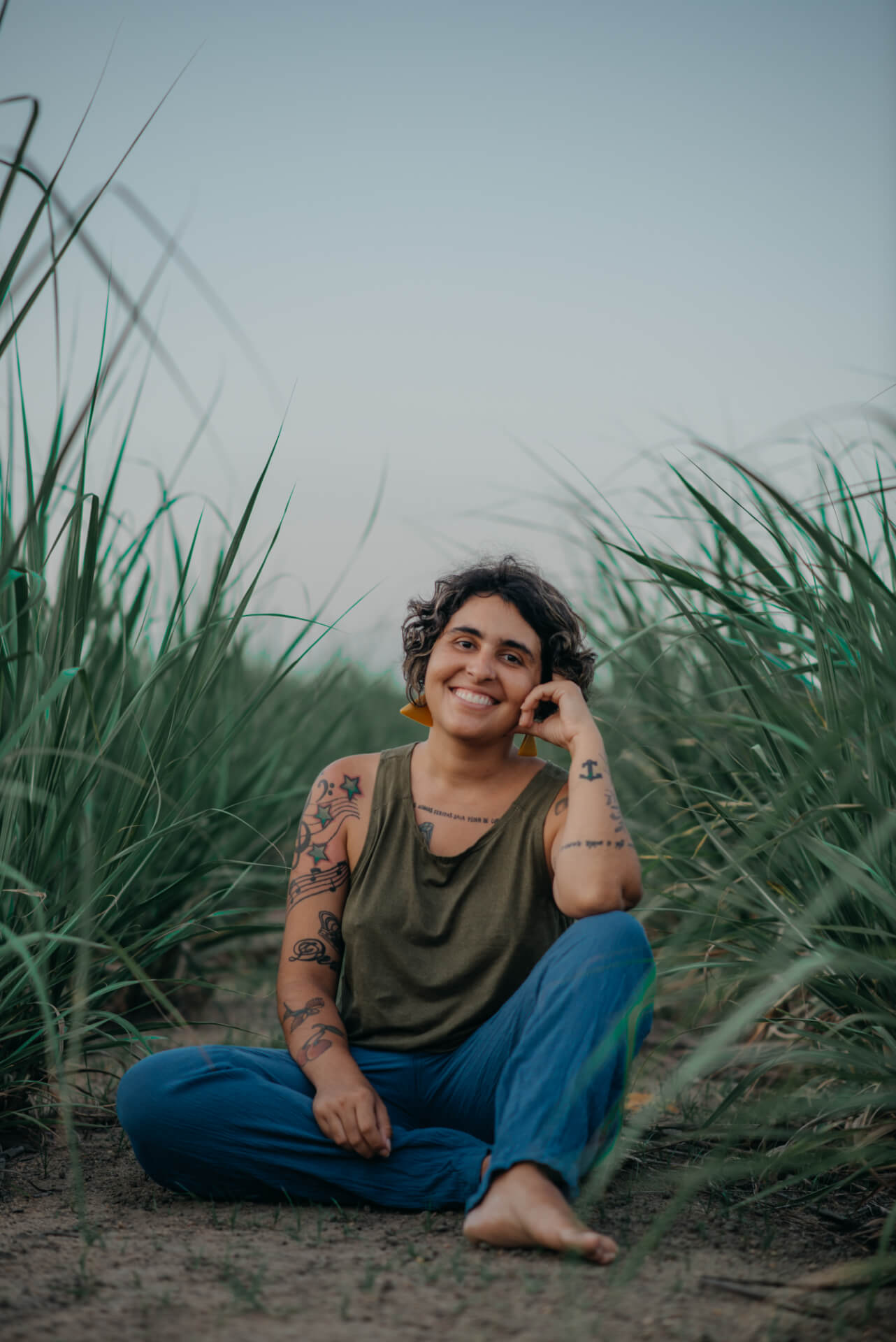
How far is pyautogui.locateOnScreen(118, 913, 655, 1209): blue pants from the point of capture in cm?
148

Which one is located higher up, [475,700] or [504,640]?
[504,640]

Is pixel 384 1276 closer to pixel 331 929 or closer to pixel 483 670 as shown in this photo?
pixel 331 929

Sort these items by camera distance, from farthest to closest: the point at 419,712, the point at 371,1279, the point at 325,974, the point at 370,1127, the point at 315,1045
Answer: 1. the point at 419,712
2. the point at 325,974
3. the point at 315,1045
4. the point at 370,1127
5. the point at 371,1279

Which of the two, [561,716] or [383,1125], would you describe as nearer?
[383,1125]

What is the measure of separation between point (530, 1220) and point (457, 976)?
0.46 m

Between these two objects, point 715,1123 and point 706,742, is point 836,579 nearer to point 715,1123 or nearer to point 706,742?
point 706,742

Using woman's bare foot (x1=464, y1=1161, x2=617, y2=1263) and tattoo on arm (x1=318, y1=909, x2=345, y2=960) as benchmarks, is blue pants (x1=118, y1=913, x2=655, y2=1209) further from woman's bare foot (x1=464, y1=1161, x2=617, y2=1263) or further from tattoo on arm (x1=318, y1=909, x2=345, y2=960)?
tattoo on arm (x1=318, y1=909, x2=345, y2=960)

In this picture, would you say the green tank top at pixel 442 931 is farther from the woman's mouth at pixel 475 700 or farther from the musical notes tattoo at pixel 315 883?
the woman's mouth at pixel 475 700

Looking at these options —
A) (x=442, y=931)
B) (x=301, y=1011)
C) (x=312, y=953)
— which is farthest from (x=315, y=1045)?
(x=442, y=931)

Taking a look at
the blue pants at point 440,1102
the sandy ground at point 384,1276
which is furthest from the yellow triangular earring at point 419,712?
the sandy ground at point 384,1276

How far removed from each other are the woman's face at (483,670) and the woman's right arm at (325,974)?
0.25 meters

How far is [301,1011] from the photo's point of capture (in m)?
1.77

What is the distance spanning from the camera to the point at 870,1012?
1.53 meters

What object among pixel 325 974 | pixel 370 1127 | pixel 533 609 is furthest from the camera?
pixel 533 609
